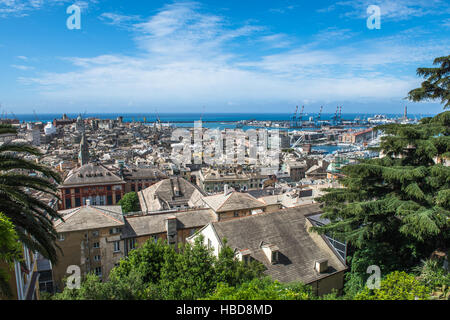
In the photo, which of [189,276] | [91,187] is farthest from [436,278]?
[91,187]

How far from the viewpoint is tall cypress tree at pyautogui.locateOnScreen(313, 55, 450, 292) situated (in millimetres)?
14453

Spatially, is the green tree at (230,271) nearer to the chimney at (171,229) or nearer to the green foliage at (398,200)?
the green foliage at (398,200)

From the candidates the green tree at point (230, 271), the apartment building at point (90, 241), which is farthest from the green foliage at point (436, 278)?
the apartment building at point (90, 241)

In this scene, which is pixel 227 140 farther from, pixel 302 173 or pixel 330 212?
pixel 330 212

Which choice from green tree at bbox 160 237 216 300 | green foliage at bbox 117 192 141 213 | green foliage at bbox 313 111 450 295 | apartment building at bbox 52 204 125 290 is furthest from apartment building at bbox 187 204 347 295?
green foliage at bbox 117 192 141 213

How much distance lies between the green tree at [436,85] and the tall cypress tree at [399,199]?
0.07 m

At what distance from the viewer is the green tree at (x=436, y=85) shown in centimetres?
1722

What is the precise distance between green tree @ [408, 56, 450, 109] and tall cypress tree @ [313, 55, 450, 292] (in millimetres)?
68

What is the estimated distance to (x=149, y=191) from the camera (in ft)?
163

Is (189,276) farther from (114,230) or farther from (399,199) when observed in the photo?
(114,230)

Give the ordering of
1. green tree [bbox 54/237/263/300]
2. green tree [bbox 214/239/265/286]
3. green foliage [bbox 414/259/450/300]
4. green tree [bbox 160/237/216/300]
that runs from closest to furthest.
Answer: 1. green foliage [bbox 414/259/450/300]
2. green tree [bbox 54/237/263/300]
3. green tree [bbox 160/237/216/300]
4. green tree [bbox 214/239/265/286]

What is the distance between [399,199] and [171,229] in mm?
20778

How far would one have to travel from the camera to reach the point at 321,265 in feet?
69.9

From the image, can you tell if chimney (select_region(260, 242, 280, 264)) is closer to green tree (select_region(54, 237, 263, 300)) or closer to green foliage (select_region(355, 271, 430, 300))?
green tree (select_region(54, 237, 263, 300))
